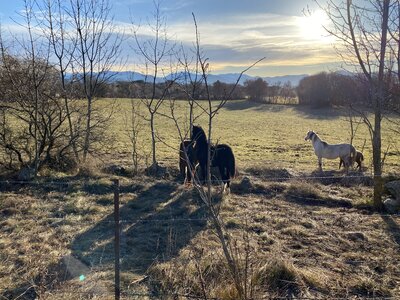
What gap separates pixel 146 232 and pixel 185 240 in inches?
29.5

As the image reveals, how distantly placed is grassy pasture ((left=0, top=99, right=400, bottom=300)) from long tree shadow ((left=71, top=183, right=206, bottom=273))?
2cm

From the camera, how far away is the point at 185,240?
5.69 metres

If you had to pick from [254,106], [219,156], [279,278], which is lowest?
[279,278]

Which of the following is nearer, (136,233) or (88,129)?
(136,233)

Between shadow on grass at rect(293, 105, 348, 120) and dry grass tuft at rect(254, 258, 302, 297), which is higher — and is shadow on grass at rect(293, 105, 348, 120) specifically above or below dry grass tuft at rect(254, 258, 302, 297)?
above

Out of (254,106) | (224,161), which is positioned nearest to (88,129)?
(224,161)

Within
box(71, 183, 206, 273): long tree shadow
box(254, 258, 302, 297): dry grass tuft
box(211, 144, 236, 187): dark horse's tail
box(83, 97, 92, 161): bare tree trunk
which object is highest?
box(83, 97, 92, 161): bare tree trunk

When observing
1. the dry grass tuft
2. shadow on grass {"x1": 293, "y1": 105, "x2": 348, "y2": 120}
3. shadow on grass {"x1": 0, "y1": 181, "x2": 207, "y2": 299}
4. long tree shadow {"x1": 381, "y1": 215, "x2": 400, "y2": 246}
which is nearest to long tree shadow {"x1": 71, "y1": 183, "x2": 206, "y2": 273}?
shadow on grass {"x1": 0, "y1": 181, "x2": 207, "y2": 299}

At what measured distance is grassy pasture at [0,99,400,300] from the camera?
4.03m

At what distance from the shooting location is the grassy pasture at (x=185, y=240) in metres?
4.03

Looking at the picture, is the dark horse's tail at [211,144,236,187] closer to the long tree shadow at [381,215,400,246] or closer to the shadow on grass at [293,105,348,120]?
the long tree shadow at [381,215,400,246]

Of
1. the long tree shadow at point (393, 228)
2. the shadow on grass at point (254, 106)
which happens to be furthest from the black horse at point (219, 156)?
the shadow on grass at point (254, 106)

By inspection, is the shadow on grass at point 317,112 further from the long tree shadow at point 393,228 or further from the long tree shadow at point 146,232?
the long tree shadow at point 146,232

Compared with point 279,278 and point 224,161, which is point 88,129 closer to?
point 224,161
